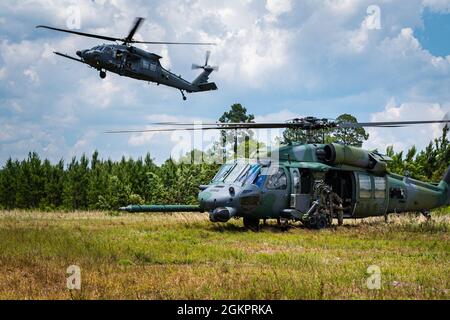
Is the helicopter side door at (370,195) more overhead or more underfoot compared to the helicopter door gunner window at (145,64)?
more underfoot

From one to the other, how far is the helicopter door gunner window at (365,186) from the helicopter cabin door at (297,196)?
2.62 meters

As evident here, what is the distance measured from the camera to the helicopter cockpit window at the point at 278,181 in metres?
19.2

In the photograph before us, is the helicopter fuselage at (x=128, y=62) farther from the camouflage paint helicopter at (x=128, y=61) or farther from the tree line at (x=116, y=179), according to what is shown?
the tree line at (x=116, y=179)

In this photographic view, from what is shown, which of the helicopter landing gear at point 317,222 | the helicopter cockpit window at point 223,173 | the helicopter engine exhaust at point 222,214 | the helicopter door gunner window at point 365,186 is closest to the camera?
the helicopter engine exhaust at point 222,214

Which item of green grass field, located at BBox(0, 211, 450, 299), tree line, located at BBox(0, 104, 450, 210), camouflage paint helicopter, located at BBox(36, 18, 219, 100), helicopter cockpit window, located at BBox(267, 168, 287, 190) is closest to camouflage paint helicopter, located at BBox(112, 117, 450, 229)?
helicopter cockpit window, located at BBox(267, 168, 287, 190)

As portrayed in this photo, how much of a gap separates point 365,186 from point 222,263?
1119 cm

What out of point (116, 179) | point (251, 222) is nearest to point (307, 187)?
point (251, 222)

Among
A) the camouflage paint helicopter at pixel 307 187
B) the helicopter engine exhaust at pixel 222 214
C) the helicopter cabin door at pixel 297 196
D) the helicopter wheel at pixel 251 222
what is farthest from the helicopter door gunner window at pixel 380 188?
the helicopter engine exhaust at pixel 222 214

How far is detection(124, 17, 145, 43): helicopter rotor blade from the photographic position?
2650 centimetres

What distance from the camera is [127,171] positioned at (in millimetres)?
48281

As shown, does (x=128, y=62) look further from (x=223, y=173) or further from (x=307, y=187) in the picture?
(x=307, y=187)

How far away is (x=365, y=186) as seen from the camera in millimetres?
21656

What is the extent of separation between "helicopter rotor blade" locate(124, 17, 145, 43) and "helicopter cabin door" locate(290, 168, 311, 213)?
36.7 feet

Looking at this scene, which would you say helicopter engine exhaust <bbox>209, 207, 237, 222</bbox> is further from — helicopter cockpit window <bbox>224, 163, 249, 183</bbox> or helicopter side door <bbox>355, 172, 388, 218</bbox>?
helicopter side door <bbox>355, 172, 388, 218</bbox>
